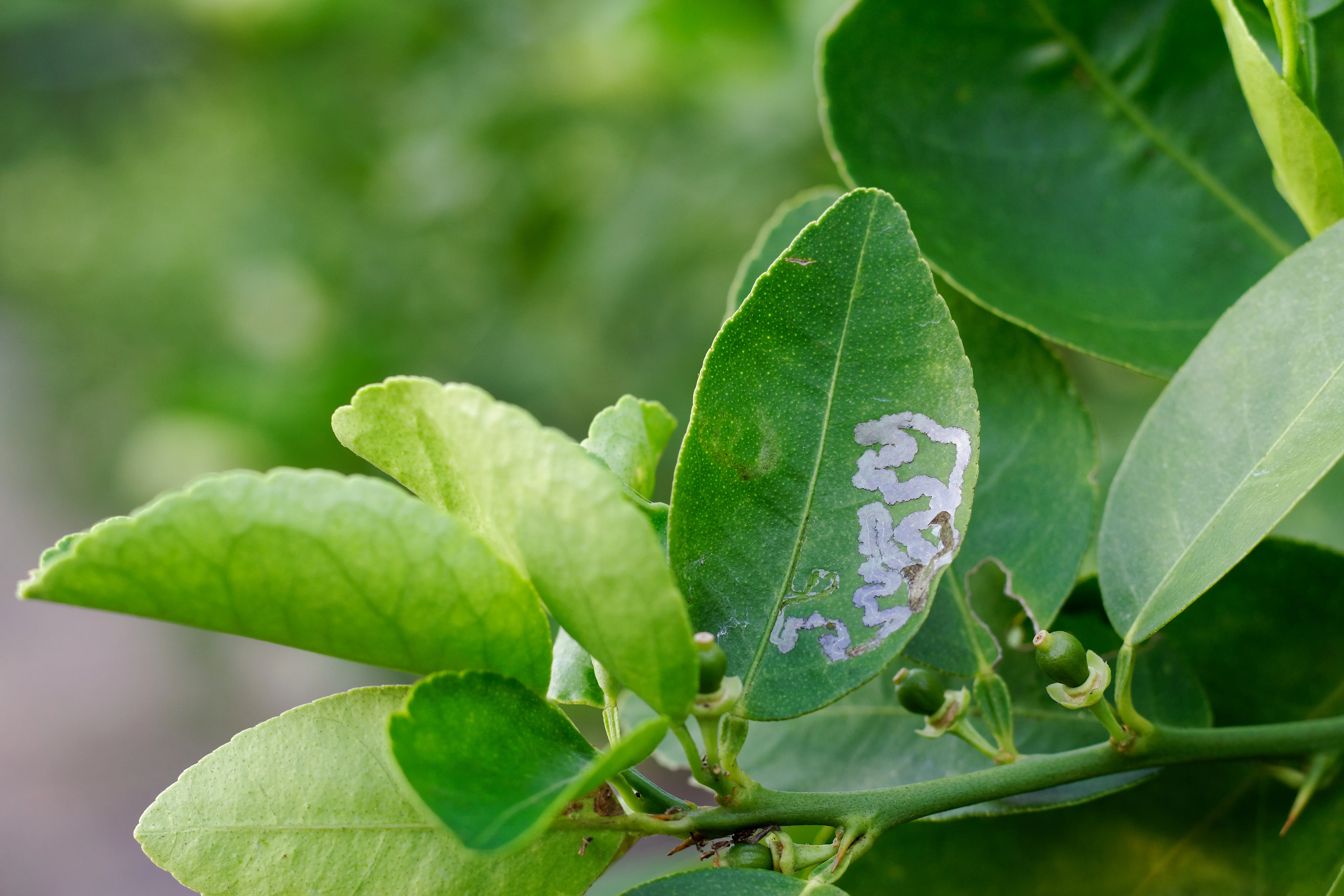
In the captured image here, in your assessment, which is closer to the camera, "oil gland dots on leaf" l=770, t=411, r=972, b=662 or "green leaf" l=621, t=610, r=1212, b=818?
"oil gland dots on leaf" l=770, t=411, r=972, b=662

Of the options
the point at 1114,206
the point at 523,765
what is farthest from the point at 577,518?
the point at 1114,206

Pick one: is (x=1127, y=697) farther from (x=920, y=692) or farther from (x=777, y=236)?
(x=777, y=236)

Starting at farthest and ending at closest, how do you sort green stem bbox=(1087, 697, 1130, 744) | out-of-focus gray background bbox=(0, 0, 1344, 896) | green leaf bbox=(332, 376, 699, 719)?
out-of-focus gray background bbox=(0, 0, 1344, 896) < green stem bbox=(1087, 697, 1130, 744) < green leaf bbox=(332, 376, 699, 719)

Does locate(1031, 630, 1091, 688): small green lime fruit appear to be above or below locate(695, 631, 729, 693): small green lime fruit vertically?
below

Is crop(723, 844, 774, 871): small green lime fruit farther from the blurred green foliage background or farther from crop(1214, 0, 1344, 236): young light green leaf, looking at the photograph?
the blurred green foliage background

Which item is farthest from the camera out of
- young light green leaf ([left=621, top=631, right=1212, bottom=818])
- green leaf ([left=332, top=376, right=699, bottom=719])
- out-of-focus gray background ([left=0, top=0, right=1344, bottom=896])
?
out-of-focus gray background ([left=0, top=0, right=1344, bottom=896])

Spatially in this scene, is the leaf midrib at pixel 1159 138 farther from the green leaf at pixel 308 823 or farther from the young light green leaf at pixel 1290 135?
the green leaf at pixel 308 823

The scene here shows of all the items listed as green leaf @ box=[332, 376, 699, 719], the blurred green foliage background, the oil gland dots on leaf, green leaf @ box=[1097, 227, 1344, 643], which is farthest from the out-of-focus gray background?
green leaf @ box=[332, 376, 699, 719]

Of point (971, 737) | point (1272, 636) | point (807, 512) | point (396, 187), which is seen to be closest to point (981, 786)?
point (971, 737)
